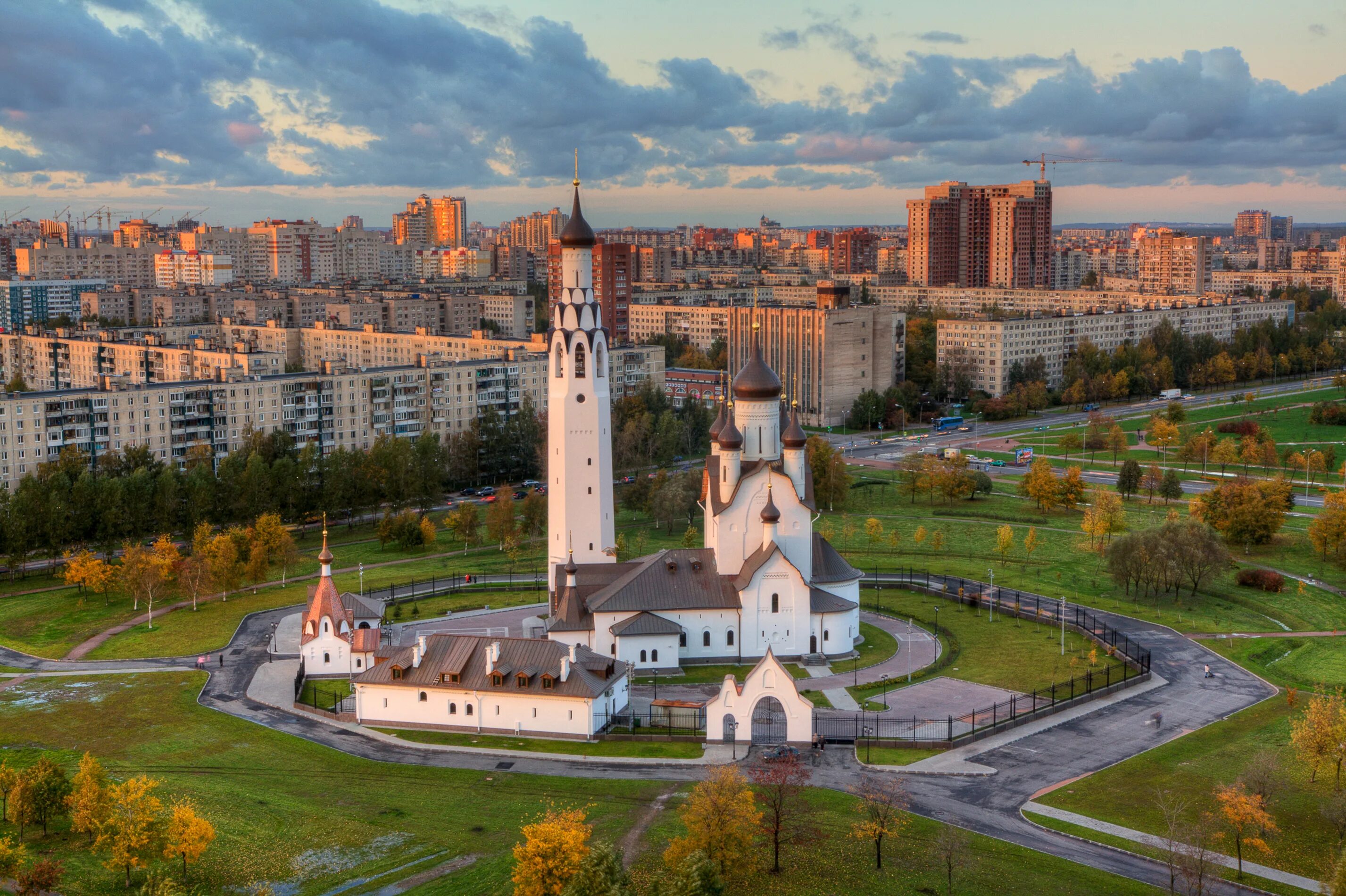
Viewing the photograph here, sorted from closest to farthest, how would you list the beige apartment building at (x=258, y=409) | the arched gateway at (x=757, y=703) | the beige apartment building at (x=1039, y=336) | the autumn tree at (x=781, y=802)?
the autumn tree at (x=781, y=802), the arched gateway at (x=757, y=703), the beige apartment building at (x=258, y=409), the beige apartment building at (x=1039, y=336)

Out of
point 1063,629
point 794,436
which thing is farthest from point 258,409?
point 1063,629

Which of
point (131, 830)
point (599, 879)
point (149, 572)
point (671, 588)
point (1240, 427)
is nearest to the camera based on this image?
point (599, 879)

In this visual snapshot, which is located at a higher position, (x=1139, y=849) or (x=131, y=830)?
(x=131, y=830)

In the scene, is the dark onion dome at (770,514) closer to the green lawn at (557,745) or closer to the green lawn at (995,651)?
the green lawn at (995,651)

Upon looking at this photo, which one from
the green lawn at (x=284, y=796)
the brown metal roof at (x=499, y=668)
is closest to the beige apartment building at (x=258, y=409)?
the green lawn at (x=284, y=796)

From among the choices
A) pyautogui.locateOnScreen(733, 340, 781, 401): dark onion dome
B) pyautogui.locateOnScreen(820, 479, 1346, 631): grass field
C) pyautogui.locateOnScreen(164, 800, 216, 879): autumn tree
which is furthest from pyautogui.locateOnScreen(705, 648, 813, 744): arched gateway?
pyautogui.locateOnScreen(820, 479, 1346, 631): grass field

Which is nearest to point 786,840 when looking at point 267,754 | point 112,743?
point 267,754

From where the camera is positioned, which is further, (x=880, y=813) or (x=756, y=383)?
(x=756, y=383)

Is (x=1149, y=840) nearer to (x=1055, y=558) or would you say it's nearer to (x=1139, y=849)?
(x=1139, y=849)
